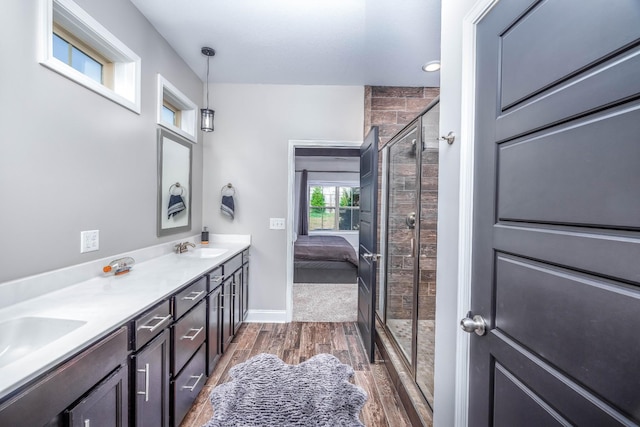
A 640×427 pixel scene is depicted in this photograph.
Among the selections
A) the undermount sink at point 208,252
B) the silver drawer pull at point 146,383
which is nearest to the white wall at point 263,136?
the undermount sink at point 208,252

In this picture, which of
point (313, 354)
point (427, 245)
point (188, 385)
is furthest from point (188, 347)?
point (427, 245)

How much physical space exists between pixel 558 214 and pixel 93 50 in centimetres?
252

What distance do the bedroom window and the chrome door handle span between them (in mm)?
6248

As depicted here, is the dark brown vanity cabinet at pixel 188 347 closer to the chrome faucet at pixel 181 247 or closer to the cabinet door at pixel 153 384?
the cabinet door at pixel 153 384

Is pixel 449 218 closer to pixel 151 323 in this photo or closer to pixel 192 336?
pixel 151 323

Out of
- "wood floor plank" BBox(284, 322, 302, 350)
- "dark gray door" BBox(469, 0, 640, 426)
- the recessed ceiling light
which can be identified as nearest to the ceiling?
the recessed ceiling light

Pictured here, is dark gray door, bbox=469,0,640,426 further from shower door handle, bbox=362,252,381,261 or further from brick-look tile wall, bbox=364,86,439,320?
shower door handle, bbox=362,252,381,261

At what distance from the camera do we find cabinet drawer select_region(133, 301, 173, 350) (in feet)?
3.80

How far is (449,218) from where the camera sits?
1238 millimetres

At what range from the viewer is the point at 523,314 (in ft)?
2.62

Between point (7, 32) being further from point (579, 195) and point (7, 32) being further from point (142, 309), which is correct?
point (579, 195)

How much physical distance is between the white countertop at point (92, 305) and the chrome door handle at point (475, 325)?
1.28 meters

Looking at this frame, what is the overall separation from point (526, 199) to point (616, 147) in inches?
9.8

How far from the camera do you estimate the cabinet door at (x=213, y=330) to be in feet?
6.47
